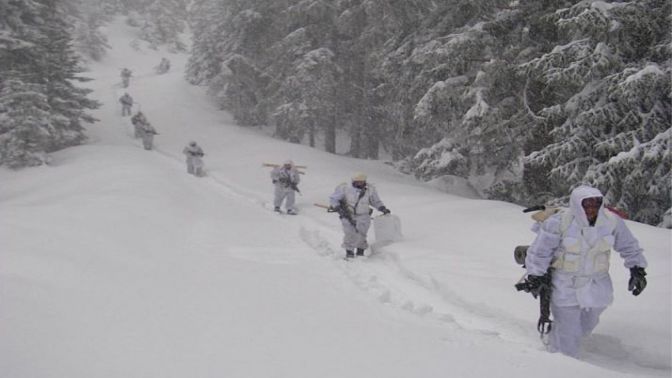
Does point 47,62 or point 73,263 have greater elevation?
point 47,62

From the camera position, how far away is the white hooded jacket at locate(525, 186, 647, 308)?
500 cm

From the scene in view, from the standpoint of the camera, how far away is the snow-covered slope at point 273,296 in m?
4.04

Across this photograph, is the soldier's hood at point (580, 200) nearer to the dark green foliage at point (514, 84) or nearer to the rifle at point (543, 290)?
the rifle at point (543, 290)

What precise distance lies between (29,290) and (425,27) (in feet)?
48.6

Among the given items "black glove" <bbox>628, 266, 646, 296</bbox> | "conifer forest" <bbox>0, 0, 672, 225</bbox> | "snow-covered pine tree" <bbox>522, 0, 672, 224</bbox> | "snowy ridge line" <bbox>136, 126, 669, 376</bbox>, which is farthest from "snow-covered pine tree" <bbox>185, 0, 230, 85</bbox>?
"black glove" <bbox>628, 266, 646, 296</bbox>

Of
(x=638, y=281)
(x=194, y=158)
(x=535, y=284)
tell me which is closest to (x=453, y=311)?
(x=535, y=284)

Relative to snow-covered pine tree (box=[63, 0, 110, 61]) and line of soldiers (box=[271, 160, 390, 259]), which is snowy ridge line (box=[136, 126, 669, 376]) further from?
snow-covered pine tree (box=[63, 0, 110, 61])

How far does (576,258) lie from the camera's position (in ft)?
16.5

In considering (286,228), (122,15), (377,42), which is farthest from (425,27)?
(122,15)

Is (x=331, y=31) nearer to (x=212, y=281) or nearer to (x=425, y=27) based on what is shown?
(x=425, y=27)

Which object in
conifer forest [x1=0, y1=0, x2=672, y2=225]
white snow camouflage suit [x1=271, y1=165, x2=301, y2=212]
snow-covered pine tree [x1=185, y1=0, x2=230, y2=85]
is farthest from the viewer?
snow-covered pine tree [x1=185, y1=0, x2=230, y2=85]

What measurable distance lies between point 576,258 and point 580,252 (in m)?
0.07

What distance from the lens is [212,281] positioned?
658cm

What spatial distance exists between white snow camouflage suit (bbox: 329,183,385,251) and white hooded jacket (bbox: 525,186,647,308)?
4.95 meters
